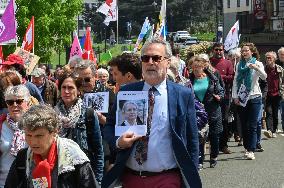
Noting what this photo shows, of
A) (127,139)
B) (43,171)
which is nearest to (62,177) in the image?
(43,171)

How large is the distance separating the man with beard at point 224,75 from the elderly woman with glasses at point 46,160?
25.2ft

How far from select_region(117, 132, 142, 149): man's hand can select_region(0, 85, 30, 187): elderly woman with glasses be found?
837mm

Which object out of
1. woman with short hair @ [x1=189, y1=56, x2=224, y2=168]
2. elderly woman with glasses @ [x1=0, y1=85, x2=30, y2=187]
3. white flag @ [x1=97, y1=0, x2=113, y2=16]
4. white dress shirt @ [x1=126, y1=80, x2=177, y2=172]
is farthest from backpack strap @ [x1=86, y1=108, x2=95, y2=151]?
white flag @ [x1=97, y1=0, x2=113, y2=16]

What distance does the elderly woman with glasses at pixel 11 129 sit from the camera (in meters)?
5.21

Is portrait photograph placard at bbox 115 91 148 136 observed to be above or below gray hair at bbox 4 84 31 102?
below

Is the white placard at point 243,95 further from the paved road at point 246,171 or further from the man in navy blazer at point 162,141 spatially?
the man in navy blazer at point 162,141

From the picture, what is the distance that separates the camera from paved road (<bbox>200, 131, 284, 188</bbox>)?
29.6ft

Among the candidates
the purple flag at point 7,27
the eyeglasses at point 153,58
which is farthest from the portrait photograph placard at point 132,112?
the purple flag at point 7,27

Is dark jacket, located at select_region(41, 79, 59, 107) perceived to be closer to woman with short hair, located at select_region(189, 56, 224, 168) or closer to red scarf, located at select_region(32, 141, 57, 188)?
woman with short hair, located at select_region(189, 56, 224, 168)

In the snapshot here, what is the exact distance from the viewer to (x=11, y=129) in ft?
17.5

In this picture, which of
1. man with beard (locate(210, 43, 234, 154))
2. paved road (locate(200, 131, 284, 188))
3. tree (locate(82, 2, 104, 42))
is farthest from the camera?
tree (locate(82, 2, 104, 42))

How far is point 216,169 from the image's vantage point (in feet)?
33.4

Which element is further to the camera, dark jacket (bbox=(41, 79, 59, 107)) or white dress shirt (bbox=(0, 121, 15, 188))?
dark jacket (bbox=(41, 79, 59, 107))

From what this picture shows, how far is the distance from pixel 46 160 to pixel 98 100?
2.31 meters
